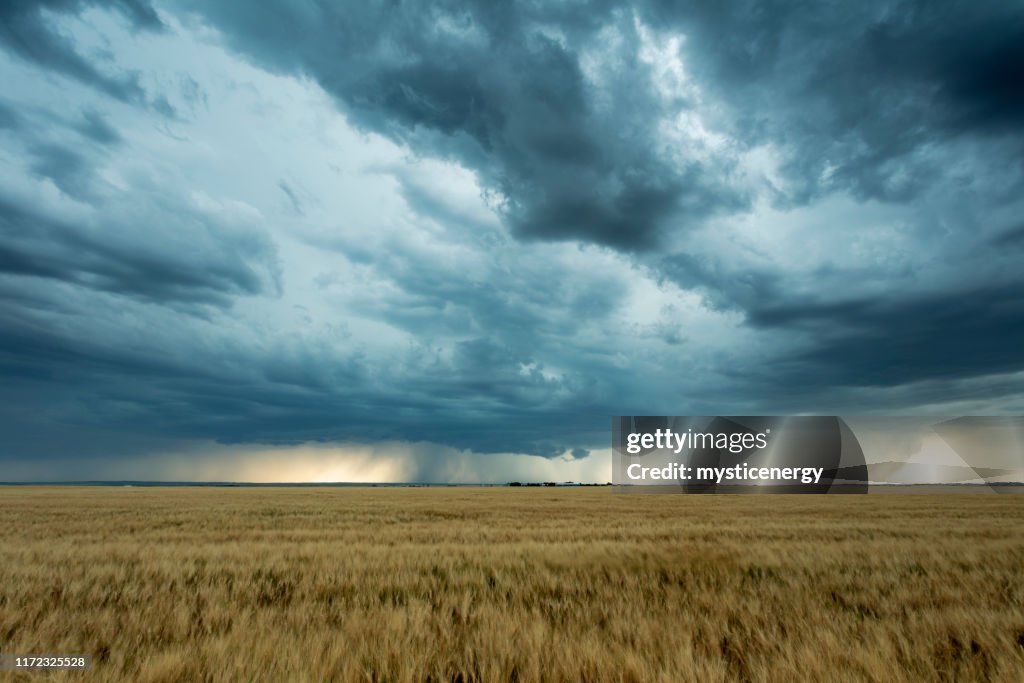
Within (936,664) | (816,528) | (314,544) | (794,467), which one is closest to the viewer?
(936,664)

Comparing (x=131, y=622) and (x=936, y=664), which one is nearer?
(x=936, y=664)

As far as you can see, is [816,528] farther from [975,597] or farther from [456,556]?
[456,556]

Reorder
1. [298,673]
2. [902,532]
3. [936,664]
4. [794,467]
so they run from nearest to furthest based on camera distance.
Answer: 1. [298,673]
2. [936,664]
3. [902,532]
4. [794,467]

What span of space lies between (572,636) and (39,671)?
3.93 m

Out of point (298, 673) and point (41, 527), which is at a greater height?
point (298, 673)

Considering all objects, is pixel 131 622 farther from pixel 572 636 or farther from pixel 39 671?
pixel 572 636

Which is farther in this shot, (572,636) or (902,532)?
(902,532)

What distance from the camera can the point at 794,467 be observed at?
212 feet

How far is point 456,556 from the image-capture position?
9.43 meters

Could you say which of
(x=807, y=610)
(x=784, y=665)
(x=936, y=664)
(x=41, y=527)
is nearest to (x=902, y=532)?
(x=807, y=610)

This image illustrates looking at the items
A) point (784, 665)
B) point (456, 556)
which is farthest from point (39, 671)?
point (456, 556)

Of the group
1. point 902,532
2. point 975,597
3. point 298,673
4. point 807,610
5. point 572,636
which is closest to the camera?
point 298,673

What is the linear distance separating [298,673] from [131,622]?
2551mm

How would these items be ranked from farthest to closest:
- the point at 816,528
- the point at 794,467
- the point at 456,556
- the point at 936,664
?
1. the point at 794,467
2. the point at 816,528
3. the point at 456,556
4. the point at 936,664
